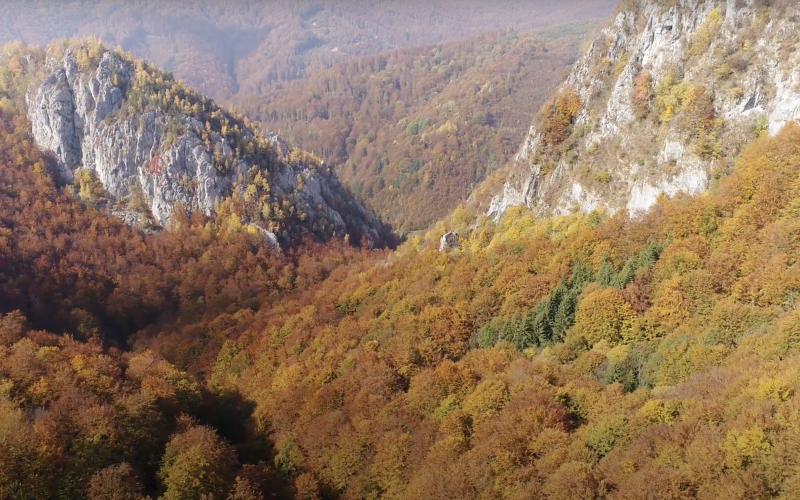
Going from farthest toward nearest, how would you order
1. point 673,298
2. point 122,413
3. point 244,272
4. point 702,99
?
point 244,272, point 702,99, point 122,413, point 673,298

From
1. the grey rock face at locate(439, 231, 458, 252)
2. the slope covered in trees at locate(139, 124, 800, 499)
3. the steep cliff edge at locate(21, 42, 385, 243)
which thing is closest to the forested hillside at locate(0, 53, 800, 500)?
the slope covered in trees at locate(139, 124, 800, 499)

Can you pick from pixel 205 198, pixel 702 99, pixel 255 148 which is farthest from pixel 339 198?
pixel 702 99

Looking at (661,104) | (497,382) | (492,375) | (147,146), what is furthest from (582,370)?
(147,146)

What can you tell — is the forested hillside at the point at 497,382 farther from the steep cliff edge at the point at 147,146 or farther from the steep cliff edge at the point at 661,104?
the steep cliff edge at the point at 147,146

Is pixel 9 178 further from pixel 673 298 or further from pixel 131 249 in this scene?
pixel 673 298

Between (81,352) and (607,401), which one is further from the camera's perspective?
(81,352)

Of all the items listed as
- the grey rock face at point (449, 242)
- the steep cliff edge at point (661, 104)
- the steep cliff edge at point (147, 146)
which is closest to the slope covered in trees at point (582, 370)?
the steep cliff edge at point (661, 104)

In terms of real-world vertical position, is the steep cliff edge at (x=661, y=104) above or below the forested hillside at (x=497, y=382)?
above
